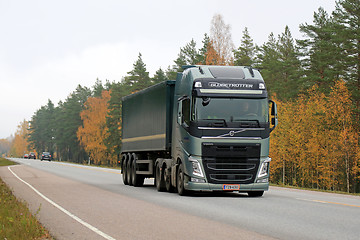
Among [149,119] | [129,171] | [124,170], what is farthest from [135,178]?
[149,119]

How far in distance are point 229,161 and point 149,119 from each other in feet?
20.4

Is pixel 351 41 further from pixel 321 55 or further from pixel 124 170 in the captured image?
pixel 124 170

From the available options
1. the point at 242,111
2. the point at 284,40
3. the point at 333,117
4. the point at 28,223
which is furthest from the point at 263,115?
the point at 284,40

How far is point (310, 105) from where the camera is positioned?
175 feet

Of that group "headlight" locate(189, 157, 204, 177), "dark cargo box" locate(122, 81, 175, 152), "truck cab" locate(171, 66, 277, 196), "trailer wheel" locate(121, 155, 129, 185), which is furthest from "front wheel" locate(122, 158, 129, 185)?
"headlight" locate(189, 157, 204, 177)

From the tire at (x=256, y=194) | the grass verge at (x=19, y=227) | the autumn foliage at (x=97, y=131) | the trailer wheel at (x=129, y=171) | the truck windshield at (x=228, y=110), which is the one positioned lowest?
the grass verge at (x=19, y=227)

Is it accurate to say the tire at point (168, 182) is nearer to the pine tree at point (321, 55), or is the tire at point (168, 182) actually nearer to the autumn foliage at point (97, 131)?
the pine tree at point (321, 55)

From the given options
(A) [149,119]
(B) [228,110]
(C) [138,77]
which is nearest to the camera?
(B) [228,110]

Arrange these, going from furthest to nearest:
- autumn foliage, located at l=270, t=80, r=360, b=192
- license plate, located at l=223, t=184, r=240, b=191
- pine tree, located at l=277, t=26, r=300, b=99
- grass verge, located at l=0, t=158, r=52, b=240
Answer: pine tree, located at l=277, t=26, r=300, b=99
autumn foliage, located at l=270, t=80, r=360, b=192
license plate, located at l=223, t=184, r=240, b=191
grass verge, located at l=0, t=158, r=52, b=240

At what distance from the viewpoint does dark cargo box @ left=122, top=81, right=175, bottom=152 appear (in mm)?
20766

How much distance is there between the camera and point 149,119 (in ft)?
76.1

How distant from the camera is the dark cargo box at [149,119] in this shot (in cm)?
2077

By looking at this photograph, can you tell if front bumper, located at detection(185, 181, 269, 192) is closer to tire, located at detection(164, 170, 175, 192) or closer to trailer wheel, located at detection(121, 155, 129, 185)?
tire, located at detection(164, 170, 175, 192)

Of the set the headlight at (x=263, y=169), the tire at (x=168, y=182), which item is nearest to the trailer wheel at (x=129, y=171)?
the tire at (x=168, y=182)
